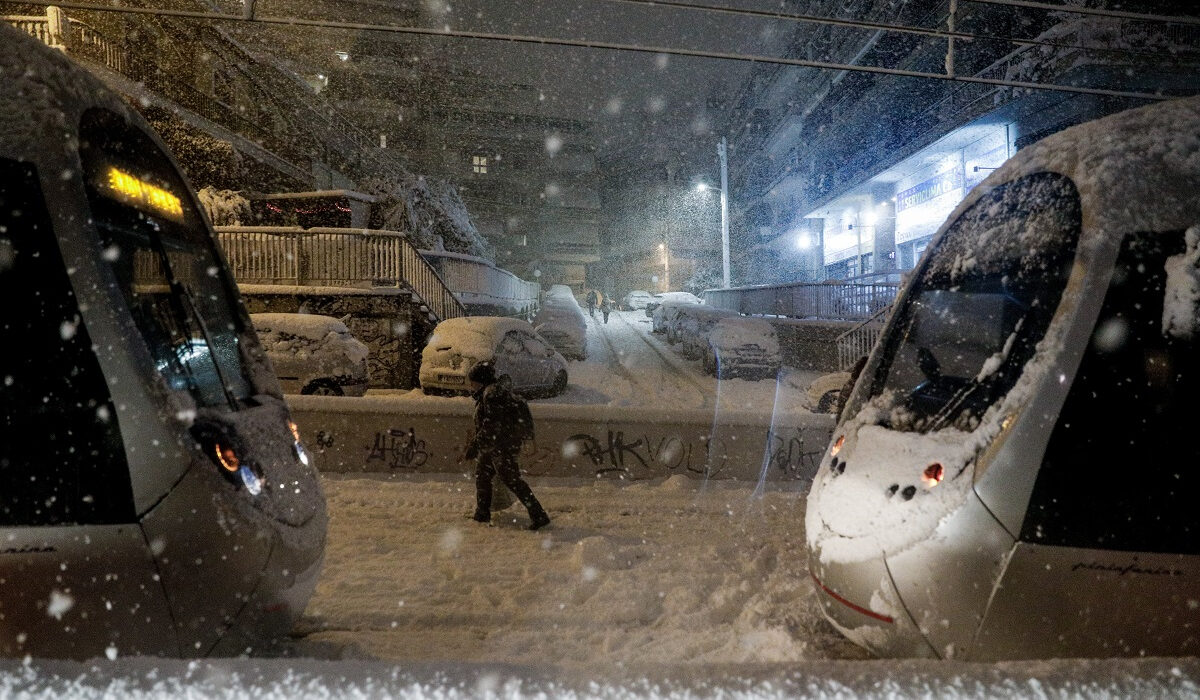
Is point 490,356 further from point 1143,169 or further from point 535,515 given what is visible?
point 1143,169

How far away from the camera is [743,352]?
19.3m

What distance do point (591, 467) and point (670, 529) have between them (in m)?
1.94

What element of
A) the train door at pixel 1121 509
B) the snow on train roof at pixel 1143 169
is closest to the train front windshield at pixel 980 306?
the snow on train roof at pixel 1143 169

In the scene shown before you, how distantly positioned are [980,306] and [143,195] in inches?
→ 185

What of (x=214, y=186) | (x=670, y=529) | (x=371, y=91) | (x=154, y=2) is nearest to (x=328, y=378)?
(x=670, y=529)

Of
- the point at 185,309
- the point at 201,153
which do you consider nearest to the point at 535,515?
the point at 185,309

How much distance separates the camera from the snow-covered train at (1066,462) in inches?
106

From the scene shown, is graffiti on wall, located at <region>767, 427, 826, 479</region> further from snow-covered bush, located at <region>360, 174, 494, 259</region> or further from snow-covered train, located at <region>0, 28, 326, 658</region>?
snow-covered bush, located at <region>360, 174, 494, 259</region>

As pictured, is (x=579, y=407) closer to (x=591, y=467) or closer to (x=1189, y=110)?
(x=591, y=467)

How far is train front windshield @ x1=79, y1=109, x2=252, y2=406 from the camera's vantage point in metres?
2.76

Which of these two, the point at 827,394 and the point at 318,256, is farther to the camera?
the point at 318,256

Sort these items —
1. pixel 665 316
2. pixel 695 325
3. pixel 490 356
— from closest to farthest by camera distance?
pixel 490 356
pixel 695 325
pixel 665 316

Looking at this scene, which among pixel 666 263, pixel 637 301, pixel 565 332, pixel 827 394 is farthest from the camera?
pixel 666 263

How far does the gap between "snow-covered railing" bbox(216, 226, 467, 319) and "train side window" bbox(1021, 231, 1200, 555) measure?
17484 millimetres
